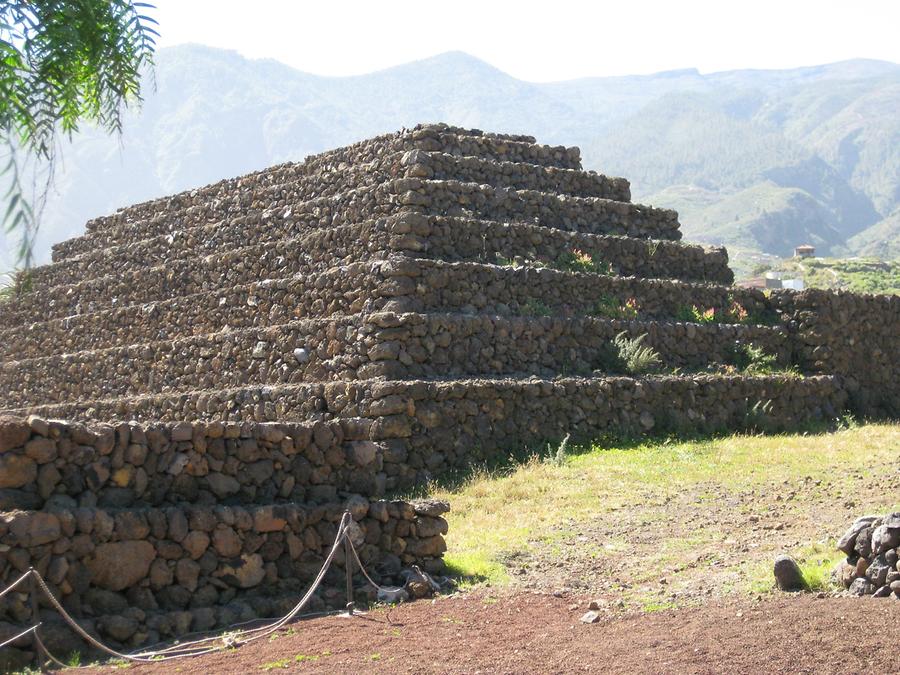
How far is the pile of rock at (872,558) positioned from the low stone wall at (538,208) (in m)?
11.1

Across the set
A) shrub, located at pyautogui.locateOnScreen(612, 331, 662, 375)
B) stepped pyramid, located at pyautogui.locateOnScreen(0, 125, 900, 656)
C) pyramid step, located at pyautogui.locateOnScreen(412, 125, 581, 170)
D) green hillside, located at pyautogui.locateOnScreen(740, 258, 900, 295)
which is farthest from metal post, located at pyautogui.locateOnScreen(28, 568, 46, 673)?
green hillside, located at pyautogui.locateOnScreen(740, 258, 900, 295)

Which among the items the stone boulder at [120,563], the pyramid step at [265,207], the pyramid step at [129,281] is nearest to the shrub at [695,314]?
the pyramid step at [129,281]

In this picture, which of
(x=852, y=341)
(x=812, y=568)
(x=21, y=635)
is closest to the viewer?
(x=21, y=635)

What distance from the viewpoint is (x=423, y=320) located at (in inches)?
689

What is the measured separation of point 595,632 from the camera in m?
9.19

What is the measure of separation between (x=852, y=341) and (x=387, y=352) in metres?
10.6

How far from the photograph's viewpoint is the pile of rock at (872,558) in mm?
8914

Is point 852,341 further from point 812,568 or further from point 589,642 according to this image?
point 589,642

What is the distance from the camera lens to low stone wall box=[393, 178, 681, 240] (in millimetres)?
19516

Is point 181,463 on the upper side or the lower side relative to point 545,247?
lower

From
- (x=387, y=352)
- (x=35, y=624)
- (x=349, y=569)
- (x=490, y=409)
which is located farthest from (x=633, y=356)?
(x=35, y=624)

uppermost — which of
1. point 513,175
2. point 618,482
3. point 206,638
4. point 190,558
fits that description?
point 513,175

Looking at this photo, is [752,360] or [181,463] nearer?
[181,463]

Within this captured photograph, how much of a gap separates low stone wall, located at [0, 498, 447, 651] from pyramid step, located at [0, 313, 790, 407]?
578 cm
